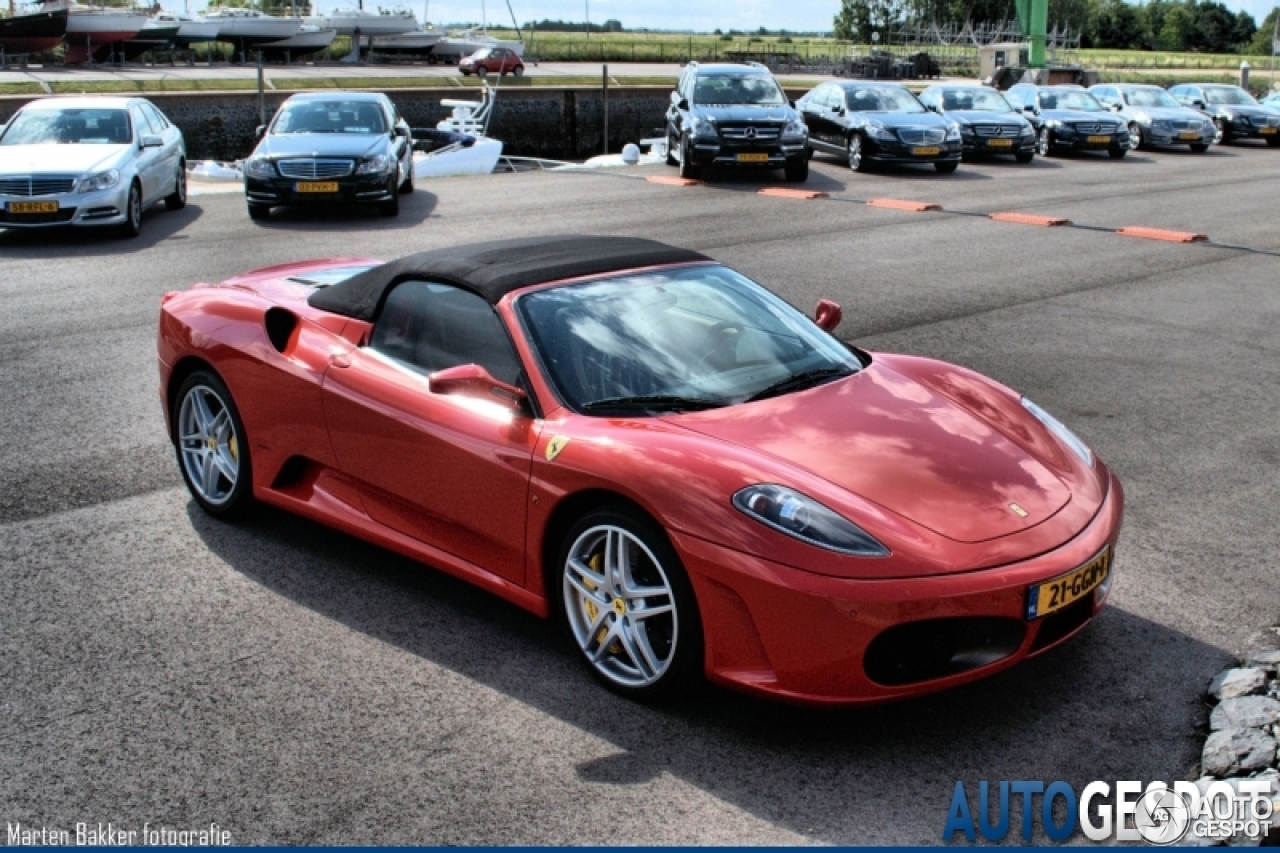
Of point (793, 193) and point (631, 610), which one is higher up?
point (793, 193)

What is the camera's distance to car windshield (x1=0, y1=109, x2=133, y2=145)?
623 inches

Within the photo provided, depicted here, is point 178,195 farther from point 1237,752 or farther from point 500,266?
point 1237,752

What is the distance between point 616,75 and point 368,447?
187 feet

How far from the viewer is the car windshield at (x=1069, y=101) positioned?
2895cm

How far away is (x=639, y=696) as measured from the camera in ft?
14.2

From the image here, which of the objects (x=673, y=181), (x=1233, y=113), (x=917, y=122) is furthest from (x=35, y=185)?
(x=1233, y=113)

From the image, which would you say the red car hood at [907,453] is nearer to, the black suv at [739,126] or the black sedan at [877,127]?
the black suv at [739,126]

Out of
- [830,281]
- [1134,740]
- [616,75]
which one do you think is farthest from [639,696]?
[616,75]

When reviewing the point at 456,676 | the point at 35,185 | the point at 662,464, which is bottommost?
the point at 456,676

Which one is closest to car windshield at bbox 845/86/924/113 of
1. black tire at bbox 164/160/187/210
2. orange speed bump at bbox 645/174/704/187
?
orange speed bump at bbox 645/174/704/187

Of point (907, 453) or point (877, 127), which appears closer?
point (907, 453)

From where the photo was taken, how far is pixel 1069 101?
95.6 ft

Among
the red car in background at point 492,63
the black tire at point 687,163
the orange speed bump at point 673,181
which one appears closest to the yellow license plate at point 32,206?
the orange speed bump at point 673,181

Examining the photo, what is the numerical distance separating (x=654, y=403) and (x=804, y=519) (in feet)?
2.77
